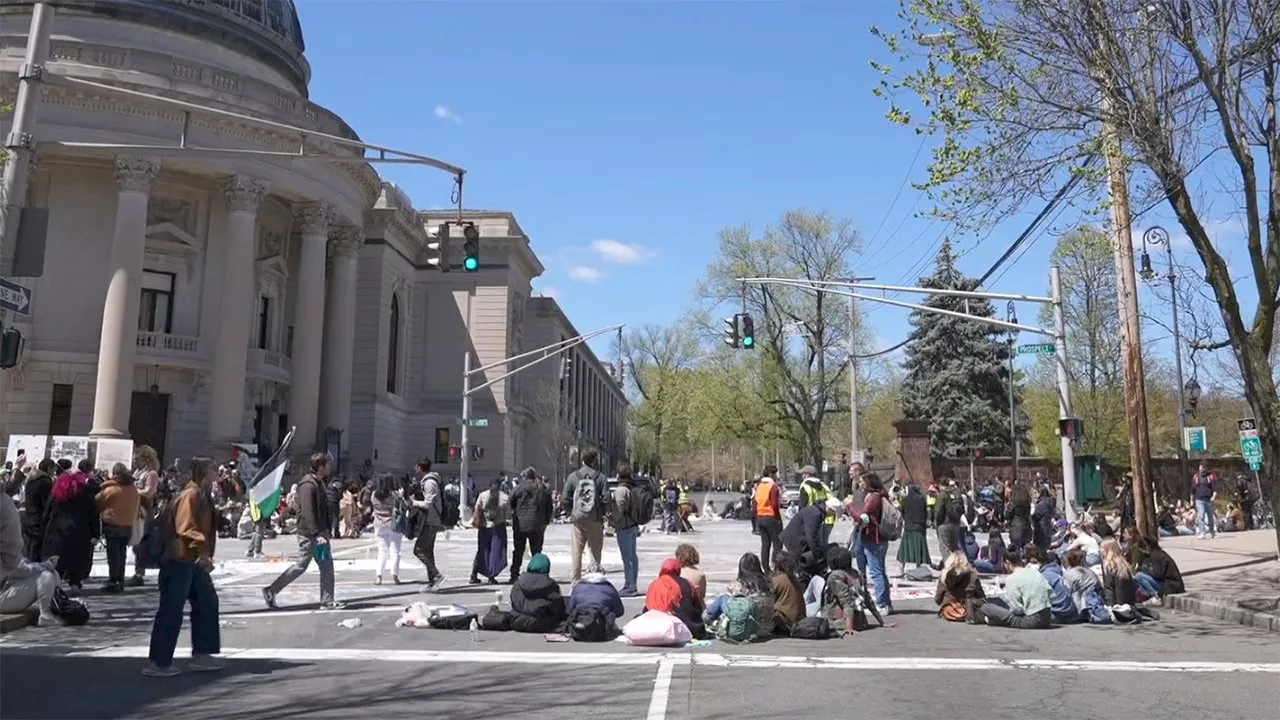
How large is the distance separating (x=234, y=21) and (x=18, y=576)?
37.2 m

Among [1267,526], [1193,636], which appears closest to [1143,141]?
[1193,636]

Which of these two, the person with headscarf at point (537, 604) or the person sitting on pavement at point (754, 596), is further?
the person with headscarf at point (537, 604)

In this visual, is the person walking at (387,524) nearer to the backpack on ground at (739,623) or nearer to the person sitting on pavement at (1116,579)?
the backpack on ground at (739,623)

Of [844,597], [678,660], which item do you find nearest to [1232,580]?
[844,597]

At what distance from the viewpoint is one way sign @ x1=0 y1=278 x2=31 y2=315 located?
10.1m

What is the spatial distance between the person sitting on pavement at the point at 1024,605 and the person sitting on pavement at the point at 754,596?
2.86 meters

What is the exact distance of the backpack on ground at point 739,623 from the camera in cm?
994

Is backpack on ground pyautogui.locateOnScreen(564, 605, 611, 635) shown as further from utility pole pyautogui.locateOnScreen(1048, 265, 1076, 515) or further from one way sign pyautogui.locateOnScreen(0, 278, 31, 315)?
utility pole pyautogui.locateOnScreen(1048, 265, 1076, 515)

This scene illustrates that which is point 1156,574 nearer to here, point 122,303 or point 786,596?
point 786,596

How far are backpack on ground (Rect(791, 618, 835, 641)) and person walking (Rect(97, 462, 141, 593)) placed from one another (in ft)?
28.3

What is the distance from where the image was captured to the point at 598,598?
1012 centimetres

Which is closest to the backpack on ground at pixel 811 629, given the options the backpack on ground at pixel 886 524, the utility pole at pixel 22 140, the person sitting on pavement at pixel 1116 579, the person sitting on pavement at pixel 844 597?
the person sitting on pavement at pixel 844 597

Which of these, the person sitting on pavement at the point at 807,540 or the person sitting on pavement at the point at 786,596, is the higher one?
the person sitting on pavement at the point at 807,540

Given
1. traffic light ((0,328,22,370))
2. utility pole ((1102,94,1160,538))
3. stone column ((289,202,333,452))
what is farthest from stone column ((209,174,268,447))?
utility pole ((1102,94,1160,538))
